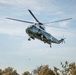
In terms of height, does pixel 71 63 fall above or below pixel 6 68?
below

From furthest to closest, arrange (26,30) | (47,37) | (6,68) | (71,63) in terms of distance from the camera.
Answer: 1. (6,68)
2. (71,63)
3. (47,37)
4. (26,30)

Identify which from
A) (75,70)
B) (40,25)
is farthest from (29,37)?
(75,70)

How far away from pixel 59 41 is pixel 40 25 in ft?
35.4

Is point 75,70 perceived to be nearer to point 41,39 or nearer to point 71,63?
point 71,63

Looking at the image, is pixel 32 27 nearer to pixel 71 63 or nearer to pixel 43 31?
pixel 43 31

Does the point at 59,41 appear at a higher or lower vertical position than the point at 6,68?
lower

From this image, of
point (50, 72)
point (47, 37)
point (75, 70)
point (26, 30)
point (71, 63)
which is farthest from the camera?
point (71, 63)


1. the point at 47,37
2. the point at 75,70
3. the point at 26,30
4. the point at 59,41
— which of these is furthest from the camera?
the point at 75,70

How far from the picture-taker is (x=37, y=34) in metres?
47.5

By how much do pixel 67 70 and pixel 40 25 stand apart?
69.4 meters

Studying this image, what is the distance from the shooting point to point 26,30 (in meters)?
46.7

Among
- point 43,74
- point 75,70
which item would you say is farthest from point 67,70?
point 43,74

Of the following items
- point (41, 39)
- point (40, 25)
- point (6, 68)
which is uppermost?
point (6, 68)

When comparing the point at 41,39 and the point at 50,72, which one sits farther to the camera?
the point at 50,72
